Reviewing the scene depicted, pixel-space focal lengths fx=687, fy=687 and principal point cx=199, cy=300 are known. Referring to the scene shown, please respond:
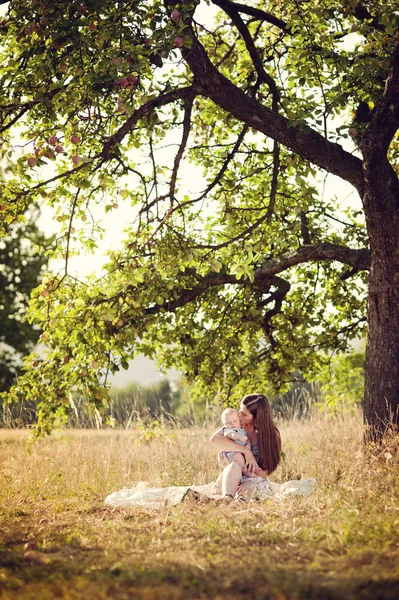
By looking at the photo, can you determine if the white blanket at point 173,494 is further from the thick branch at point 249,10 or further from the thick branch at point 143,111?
the thick branch at point 249,10

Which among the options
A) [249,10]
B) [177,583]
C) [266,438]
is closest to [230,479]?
[266,438]

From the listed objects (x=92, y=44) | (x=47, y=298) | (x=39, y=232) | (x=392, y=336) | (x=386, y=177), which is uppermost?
(x=39, y=232)

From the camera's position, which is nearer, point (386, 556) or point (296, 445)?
point (386, 556)

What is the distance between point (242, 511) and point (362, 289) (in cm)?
523

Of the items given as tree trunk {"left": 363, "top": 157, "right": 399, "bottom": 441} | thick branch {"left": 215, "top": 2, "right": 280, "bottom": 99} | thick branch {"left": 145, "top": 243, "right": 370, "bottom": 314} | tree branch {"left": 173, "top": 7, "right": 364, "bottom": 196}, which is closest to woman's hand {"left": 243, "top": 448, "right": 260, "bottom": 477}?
tree trunk {"left": 363, "top": 157, "right": 399, "bottom": 441}

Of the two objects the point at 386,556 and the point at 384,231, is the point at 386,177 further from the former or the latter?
the point at 386,556

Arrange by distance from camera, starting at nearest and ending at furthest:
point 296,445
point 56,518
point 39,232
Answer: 1. point 56,518
2. point 296,445
3. point 39,232

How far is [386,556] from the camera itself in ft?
13.1

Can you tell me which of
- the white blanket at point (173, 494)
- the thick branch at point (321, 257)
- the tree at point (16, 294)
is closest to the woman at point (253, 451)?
the white blanket at point (173, 494)

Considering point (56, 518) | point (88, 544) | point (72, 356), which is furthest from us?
point (72, 356)

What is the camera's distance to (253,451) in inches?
282

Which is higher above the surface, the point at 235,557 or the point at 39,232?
the point at 39,232

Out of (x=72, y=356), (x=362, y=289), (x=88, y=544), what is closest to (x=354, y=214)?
(x=362, y=289)

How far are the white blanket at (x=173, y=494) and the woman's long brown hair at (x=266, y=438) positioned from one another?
0.29 meters
